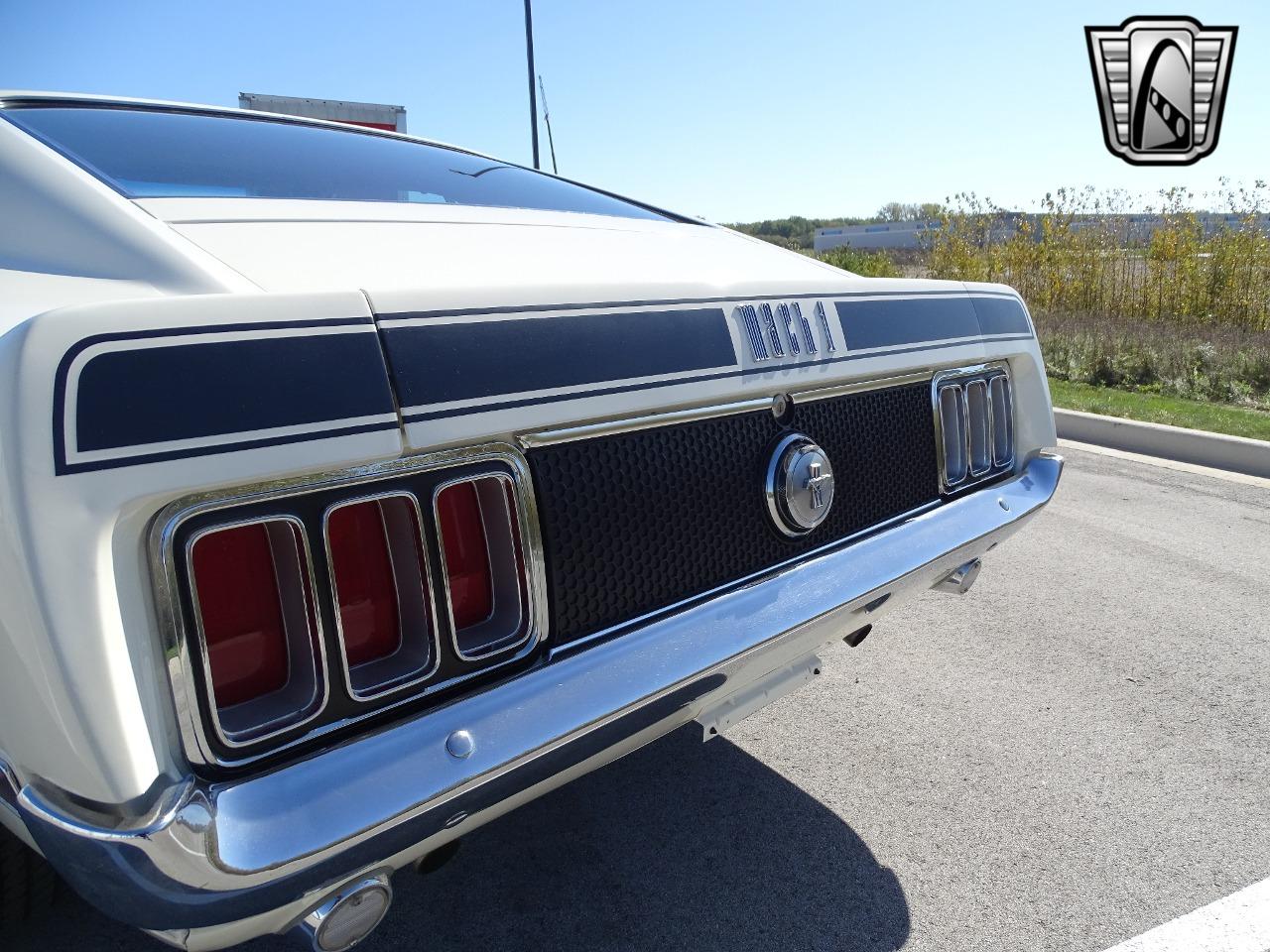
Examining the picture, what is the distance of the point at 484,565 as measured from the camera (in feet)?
4.69

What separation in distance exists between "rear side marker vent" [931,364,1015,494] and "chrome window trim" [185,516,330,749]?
1.57 metres

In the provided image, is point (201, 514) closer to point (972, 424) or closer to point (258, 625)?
point (258, 625)

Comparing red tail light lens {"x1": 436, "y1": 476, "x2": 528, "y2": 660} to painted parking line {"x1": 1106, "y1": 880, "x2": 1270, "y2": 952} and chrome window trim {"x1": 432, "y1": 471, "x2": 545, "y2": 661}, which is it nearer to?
chrome window trim {"x1": 432, "y1": 471, "x2": 545, "y2": 661}

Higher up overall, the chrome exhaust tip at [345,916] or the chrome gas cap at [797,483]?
the chrome gas cap at [797,483]

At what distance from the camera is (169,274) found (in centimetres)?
131

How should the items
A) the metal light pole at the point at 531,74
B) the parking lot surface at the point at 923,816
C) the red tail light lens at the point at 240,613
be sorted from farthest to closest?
1. the metal light pole at the point at 531,74
2. the parking lot surface at the point at 923,816
3. the red tail light lens at the point at 240,613

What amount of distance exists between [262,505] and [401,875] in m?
1.27

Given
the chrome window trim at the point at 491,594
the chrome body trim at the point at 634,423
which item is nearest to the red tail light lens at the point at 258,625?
the chrome window trim at the point at 491,594

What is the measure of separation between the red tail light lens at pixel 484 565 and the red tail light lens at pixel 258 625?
0.23 meters

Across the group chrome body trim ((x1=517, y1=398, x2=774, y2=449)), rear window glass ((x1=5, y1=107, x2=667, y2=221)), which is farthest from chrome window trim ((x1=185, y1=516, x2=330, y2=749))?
rear window glass ((x1=5, y1=107, x2=667, y2=221))

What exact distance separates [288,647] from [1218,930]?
1941 mm

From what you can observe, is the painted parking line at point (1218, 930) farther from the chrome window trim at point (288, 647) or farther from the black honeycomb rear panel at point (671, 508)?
the chrome window trim at point (288, 647)

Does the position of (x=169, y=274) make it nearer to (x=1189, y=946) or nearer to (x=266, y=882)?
(x=266, y=882)

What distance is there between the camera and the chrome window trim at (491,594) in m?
1.31
